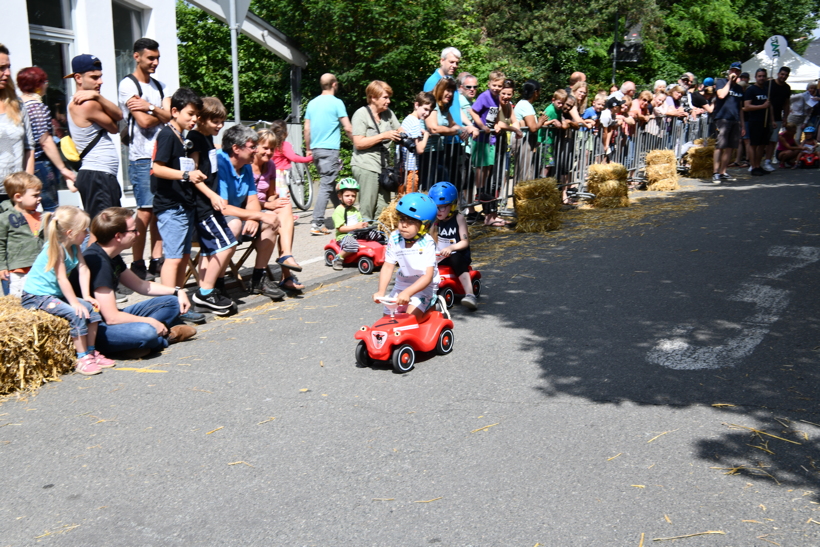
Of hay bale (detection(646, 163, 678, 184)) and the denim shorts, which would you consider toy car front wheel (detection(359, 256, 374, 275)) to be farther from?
hay bale (detection(646, 163, 678, 184))

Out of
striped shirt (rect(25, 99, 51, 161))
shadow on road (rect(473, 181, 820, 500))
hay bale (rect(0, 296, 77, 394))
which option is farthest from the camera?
striped shirt (rect(25, 99, 51, 161))

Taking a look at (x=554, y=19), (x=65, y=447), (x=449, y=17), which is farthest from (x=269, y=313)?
(x=554, y=19)

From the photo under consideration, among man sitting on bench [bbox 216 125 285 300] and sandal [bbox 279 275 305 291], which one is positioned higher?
man sitting on bench [bbox 216 125 285 300]

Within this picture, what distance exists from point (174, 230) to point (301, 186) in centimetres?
713

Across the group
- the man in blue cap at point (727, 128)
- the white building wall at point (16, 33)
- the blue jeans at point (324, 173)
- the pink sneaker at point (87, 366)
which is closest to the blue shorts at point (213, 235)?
the pink sneaker at point (87, 366)

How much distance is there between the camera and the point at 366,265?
9297 mm

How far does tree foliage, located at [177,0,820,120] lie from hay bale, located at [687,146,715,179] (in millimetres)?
8574

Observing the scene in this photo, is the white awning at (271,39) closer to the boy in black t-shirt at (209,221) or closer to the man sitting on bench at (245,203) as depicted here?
the man sitting on bench at (245,203)

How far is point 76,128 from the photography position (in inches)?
312

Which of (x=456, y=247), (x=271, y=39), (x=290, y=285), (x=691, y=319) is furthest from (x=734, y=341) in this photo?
(x=271, y=39)

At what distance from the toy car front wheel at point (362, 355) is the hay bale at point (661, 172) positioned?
12.0 meters

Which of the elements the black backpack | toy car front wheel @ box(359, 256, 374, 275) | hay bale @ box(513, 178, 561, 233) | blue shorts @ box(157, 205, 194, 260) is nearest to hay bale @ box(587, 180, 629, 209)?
hay bale @ box(513, 178, 561, 233)

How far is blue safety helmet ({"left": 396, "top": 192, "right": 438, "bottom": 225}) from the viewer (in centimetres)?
619

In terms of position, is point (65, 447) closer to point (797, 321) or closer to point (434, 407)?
point (434, 407)
